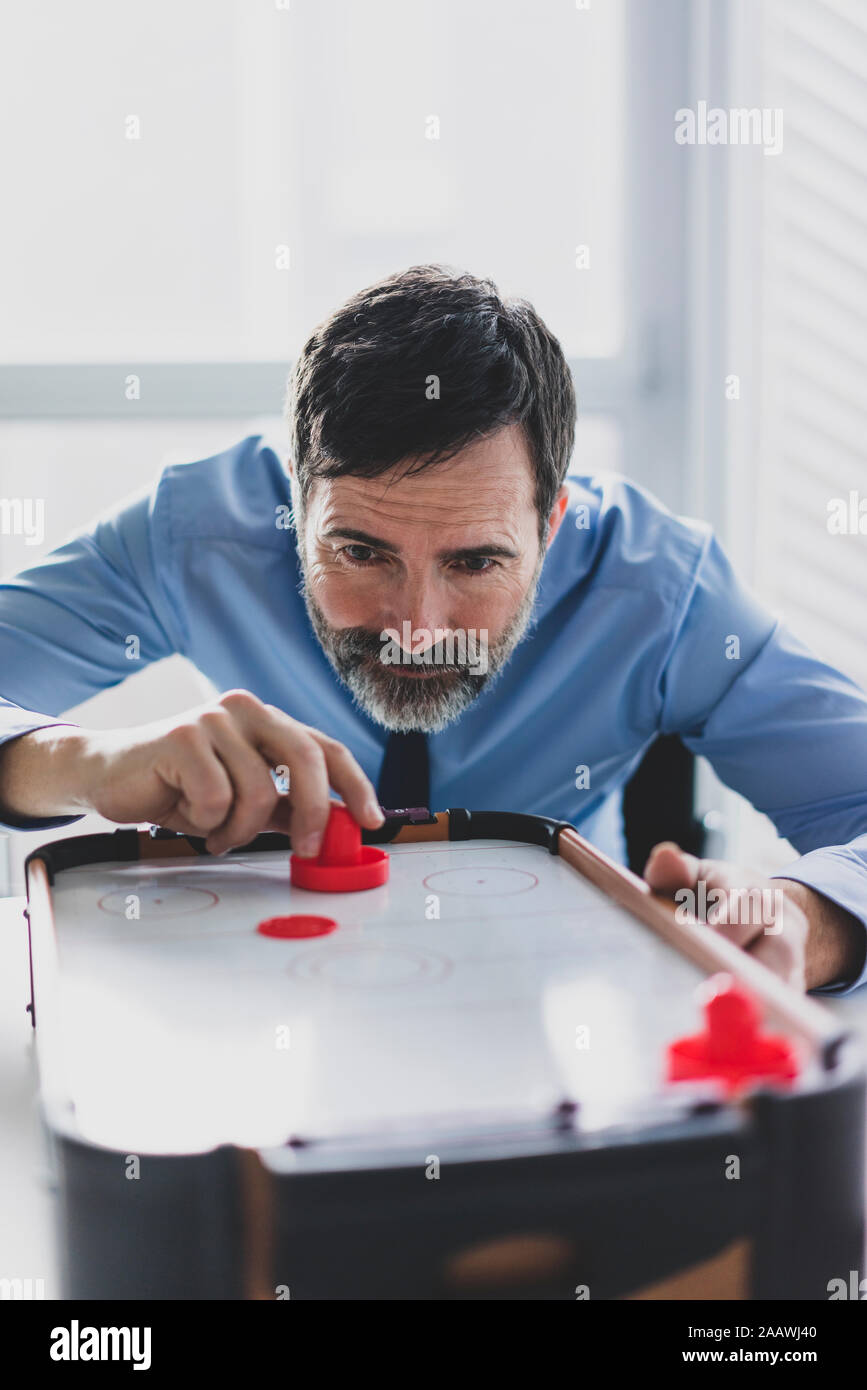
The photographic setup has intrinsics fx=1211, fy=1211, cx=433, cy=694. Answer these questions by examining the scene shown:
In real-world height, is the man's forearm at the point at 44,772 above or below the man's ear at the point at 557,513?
below

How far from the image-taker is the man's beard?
1174 millimetres

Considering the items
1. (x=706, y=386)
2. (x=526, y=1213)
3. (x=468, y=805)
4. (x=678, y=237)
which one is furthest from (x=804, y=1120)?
(x=678, y=237)

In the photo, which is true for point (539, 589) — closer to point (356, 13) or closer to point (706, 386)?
point (706, 386)

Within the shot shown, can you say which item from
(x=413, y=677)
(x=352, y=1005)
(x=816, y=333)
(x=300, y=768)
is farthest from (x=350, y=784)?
(x=816, y=333)

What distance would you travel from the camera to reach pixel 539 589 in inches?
51.8

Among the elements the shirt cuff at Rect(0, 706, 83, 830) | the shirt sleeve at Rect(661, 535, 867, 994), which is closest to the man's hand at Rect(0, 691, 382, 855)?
the shirt cuff at Rect(0, 706, 83, 830)

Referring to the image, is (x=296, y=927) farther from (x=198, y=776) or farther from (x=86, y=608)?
(x=86, y=608)

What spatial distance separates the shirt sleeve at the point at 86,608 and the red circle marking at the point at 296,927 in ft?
2.03

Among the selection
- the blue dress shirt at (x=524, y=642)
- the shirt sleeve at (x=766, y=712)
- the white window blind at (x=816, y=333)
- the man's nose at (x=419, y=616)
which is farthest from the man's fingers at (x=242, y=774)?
the white window blind at (x=816, y=333)

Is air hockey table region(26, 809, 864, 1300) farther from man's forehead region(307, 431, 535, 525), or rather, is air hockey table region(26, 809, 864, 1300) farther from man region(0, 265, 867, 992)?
man's forehead region(307, 431, 535, 525)

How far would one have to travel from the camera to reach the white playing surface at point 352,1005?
536 mm

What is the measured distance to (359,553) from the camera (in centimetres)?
114

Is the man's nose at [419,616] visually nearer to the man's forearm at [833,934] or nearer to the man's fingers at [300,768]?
the man's fingers at [300,768]

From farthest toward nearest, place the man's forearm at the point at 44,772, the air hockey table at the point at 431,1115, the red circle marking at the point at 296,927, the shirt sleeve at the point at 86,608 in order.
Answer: the shirt sleeve at the point at 86,608 < the man's forearm at the point at 44,772 < the red circle marking at the point at 296,927 < the air hockey table at the point at 431,1115
